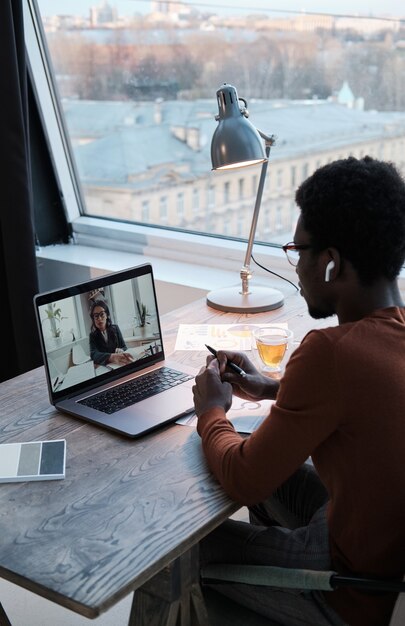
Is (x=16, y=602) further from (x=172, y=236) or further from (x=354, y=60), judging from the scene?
(x=354, y=60)

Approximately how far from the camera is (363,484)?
1.28 meters

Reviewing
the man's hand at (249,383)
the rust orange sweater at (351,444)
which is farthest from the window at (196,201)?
the rust orange sweater at (351,444)

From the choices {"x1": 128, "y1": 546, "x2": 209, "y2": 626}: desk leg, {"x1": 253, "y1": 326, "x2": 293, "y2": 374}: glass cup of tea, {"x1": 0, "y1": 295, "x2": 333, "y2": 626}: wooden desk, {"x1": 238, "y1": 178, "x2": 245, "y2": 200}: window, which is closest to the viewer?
{"x1": 0, "y1": 295, "x2": 333, "y2": 626}: wooden desk

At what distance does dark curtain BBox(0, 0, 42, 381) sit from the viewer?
2.90 m

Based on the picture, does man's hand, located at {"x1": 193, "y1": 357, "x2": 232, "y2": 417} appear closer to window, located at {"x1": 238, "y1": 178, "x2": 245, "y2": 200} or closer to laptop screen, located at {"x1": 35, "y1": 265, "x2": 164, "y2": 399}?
laptop screen, located at {"x1": 35, "y1": 265, "x2": 164, "y2": 399}

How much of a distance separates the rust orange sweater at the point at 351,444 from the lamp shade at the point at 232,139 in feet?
2.98

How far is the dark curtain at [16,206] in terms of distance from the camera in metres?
2.90

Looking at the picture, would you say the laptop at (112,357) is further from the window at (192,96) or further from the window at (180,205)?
the window at (180,205)

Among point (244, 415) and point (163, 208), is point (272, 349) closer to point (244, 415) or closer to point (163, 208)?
point (244, 415)

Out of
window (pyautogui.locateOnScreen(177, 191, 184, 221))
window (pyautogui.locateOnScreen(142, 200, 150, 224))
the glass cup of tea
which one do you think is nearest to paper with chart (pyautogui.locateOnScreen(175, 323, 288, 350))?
the glass cup of tea

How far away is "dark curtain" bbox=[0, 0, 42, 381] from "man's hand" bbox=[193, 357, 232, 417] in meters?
1.64

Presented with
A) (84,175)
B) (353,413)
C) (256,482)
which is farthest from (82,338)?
(84,175)

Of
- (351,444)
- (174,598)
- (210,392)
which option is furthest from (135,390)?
(351,444)

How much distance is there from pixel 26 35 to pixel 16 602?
Answer: 2280 mm
